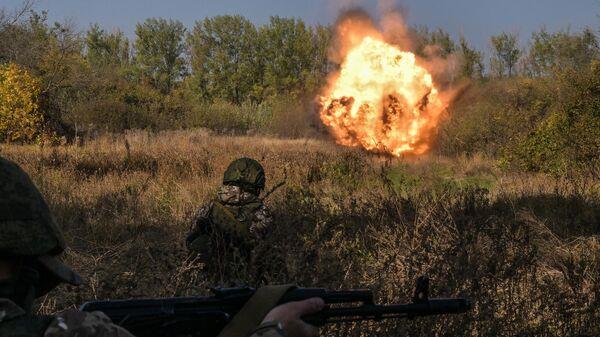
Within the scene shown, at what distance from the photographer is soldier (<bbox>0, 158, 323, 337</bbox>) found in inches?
60.3

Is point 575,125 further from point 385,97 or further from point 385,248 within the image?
point 385,248

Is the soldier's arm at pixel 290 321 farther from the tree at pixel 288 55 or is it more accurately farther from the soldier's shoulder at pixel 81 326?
the tree at pixel 288 55

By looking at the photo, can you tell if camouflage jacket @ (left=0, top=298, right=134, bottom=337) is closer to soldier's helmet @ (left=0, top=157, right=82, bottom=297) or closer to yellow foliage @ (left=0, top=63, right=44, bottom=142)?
soldier's helmet @ (left=0, top=157, right=82, bottom=297)

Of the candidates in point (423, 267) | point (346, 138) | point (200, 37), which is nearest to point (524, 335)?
point (423, 267)

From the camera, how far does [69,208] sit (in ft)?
30.7

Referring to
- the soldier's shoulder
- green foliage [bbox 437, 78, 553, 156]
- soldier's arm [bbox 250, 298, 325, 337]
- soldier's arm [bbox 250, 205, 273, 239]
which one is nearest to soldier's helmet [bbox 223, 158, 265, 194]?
soldier's arm [bbox 250, 205, 273, 239]

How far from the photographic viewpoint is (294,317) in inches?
78.5

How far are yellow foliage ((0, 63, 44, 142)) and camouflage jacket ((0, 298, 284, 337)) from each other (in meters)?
21.4

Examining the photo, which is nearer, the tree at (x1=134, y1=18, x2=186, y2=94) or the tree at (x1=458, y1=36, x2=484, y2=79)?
the tree at (x1=458, y1=36, x2=484, y2=79)

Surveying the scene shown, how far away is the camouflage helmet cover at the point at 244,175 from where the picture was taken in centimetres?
563

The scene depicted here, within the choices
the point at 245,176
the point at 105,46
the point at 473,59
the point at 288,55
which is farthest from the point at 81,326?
the point at 105,46

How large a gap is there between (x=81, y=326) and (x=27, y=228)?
29 cm

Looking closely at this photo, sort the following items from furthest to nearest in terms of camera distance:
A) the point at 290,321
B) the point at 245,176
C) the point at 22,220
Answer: the point at 245,176, the point at 290,321, the point at 22,220

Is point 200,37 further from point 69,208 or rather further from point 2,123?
point 69,208
